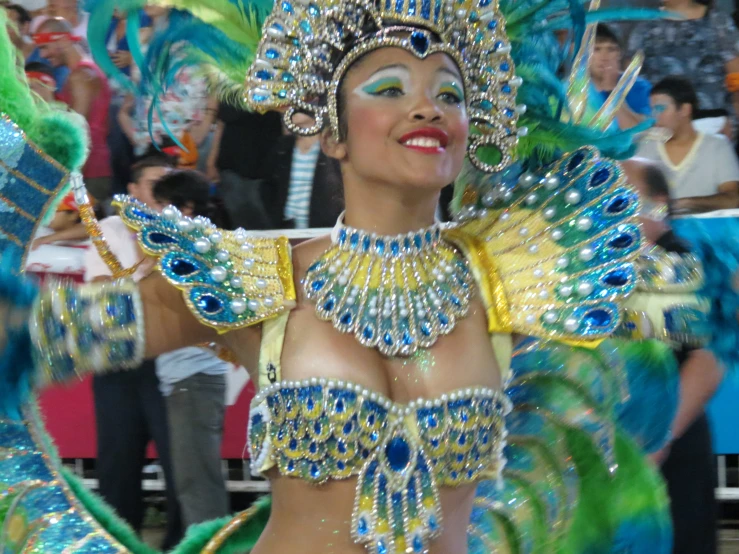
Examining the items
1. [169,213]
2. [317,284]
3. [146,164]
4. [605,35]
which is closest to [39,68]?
[146,164]

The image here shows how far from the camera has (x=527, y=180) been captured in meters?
1.83

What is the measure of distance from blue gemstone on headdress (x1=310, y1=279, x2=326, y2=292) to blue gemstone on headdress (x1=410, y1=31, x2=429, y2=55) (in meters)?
0.40

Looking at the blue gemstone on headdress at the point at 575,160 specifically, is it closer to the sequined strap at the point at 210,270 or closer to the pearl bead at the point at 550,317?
the pearl bead at the point at 550,317

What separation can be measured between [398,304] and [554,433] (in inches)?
17.5

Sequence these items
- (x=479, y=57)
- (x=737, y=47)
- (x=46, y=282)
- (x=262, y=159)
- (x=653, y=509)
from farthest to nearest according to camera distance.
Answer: (x=737, y=47) → (x=262, y=159) → (x=653, y=509) → (x=479, y=57) → (x=46, y=282)

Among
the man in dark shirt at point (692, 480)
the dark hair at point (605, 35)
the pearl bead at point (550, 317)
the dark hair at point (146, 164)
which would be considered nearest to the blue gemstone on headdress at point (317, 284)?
the pearl bead at point (550, 317)

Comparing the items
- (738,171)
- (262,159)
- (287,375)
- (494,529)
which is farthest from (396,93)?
(738,171)

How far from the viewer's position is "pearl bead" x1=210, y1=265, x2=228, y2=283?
5.32 ft

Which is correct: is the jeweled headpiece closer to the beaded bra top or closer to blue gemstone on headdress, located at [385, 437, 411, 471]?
the beaded bra top

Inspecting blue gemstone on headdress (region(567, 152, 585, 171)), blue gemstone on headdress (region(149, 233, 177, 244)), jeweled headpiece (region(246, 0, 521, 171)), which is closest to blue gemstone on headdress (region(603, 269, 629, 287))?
blue gemstone on headdress (region(567, 152, 585, 171))

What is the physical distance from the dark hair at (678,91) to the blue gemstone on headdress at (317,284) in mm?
2141

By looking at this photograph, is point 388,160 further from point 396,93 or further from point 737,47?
point 737,47

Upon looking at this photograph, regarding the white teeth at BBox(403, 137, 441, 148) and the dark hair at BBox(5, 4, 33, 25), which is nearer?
the white teeth at BBox(403, 137, 441, 148)

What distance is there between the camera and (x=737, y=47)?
3555 mm
